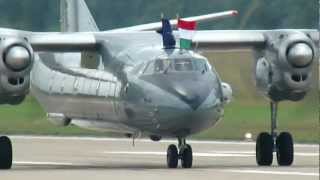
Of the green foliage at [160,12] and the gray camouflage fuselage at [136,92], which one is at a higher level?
the green foliage at [160,12]

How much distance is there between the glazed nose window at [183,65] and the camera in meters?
23.2

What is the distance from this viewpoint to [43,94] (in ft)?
90.9

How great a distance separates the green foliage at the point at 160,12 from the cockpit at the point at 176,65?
1659cm

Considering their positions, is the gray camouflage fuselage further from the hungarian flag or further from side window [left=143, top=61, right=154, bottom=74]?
the hungarian flag

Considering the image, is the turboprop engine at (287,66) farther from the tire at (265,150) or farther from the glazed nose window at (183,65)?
the glazed nose window at (183,65)

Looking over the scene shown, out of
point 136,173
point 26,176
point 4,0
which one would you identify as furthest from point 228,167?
Answer: point 4,0

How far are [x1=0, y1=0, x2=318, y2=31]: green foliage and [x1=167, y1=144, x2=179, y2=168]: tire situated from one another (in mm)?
16895

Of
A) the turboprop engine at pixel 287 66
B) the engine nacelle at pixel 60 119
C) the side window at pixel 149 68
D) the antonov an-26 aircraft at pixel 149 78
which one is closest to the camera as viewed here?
the antonov an-26 aircraft at pixel 149 78

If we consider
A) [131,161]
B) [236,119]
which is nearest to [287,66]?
[131,161]

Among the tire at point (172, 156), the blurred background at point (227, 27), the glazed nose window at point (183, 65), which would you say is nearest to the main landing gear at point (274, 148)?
the tire at point (172, 156)

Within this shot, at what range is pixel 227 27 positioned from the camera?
4575 cm

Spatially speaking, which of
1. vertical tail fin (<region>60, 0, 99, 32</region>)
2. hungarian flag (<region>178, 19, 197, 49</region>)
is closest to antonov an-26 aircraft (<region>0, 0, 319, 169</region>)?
hungarian flag (<region>178, 19, 197, 49</region>)

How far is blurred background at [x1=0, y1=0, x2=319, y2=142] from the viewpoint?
4016 centimetres

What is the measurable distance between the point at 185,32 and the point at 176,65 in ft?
2.93
